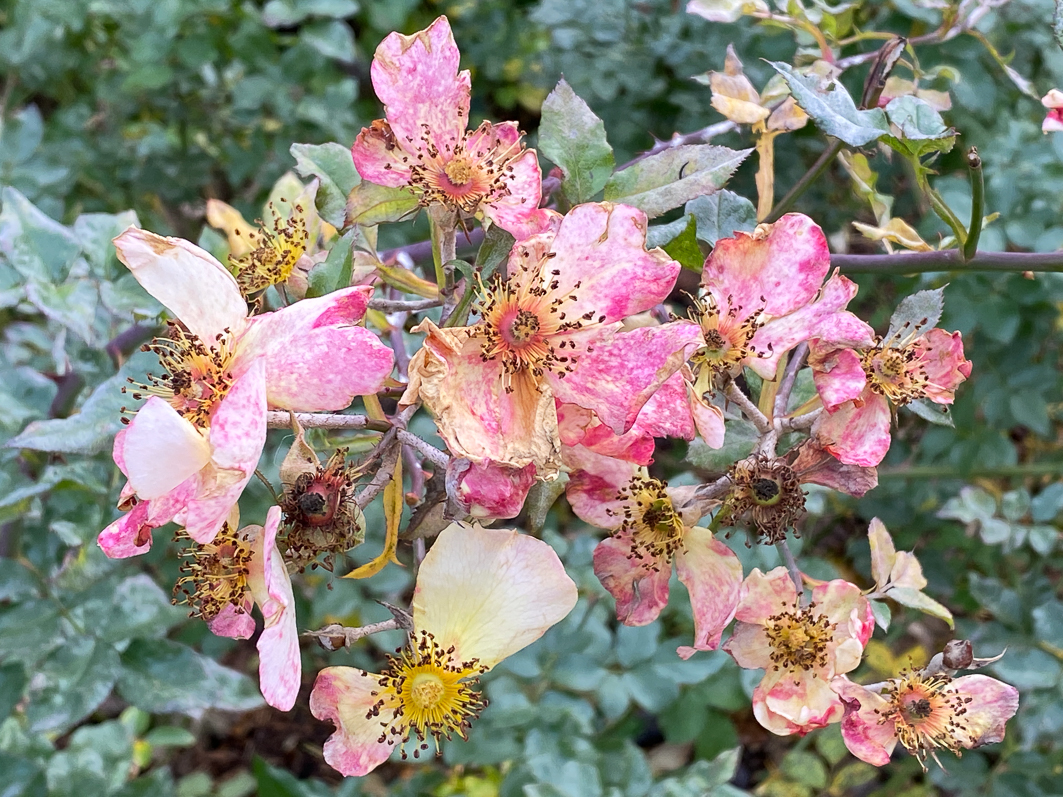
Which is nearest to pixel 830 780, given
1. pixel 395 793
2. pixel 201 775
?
pixel 395 793

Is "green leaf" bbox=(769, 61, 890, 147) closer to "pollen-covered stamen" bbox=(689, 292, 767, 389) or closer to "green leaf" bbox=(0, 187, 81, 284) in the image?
"pollen-covered stamen" bbox=(689, 292, 767, 389)

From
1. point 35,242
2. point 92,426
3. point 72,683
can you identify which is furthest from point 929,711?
point 35,242

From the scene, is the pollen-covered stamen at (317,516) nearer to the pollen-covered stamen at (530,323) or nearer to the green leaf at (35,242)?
the pollen-covered stamen at (530,323)

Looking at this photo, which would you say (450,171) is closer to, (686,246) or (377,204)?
(377,204)

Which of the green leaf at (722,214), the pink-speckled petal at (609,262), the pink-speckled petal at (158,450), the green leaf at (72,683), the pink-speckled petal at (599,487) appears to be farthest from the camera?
the green leaf at (72,683)

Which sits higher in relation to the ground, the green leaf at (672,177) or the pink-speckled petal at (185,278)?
the pink-speckled petal at (185,278)

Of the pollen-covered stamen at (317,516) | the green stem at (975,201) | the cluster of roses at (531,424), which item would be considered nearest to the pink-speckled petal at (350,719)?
the cluster of roses at (531,424)

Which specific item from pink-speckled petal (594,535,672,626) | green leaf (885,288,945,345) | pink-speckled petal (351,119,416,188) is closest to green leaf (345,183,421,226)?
pink-speckled petal (351,119,416,188)
